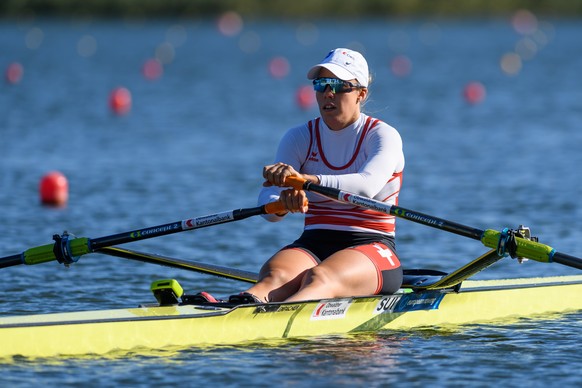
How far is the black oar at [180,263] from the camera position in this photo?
27.7 ft

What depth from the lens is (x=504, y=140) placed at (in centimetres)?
2092

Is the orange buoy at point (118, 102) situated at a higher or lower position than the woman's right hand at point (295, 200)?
higher

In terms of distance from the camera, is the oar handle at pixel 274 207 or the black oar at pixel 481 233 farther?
the oar handle at pixel 274 207

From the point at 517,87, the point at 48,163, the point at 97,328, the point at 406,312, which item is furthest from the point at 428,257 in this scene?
the point at 517,87

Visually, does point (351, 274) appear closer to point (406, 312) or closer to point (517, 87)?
point (406, 312)

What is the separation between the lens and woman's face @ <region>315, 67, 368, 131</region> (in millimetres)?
7859

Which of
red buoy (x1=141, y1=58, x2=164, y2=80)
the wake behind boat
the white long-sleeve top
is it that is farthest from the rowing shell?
red buoy (x1=141, y1=58, x2=164, y2=80)

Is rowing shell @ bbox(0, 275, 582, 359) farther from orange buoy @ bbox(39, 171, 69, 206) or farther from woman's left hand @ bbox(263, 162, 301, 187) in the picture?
orange buoy @ bbox(39, 171, 69, 206)

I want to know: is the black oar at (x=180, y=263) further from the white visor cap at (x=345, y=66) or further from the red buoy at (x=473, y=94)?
the red buoy at (x=473, y=94)

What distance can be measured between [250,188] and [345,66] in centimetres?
792

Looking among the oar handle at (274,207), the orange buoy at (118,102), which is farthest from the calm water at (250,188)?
the oar handle at (274,207)

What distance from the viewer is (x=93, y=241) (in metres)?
8.06

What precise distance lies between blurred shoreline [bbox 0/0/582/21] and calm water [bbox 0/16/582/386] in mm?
24136

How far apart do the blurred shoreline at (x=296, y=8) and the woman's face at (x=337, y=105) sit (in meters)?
59.4
